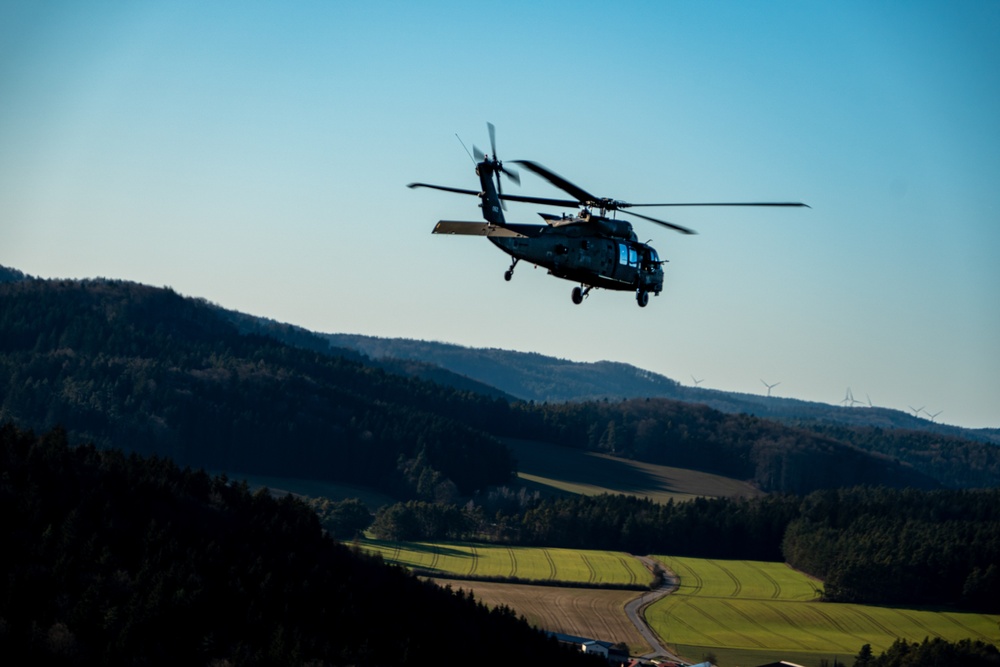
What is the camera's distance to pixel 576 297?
54844 millimetres

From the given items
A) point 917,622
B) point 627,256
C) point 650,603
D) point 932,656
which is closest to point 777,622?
point 650,603

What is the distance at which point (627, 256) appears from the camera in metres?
55.8

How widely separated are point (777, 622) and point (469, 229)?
271 ft

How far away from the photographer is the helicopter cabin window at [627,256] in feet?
181

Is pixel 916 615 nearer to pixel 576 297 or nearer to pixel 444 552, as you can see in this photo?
pixel 444 552

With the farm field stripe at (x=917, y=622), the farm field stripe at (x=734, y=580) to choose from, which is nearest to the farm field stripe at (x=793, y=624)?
the farm field stripe at (x=734, y=580)

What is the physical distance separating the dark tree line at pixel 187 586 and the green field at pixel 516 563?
34529 millimetres

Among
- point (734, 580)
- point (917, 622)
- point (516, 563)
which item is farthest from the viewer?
point (734, 580)

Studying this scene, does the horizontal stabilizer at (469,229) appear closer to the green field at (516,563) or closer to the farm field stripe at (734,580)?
the green field at (516,563)

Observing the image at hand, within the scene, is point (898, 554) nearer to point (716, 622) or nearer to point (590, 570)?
point (590, 570)

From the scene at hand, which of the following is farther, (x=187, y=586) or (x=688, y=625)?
(x=688, y=625)

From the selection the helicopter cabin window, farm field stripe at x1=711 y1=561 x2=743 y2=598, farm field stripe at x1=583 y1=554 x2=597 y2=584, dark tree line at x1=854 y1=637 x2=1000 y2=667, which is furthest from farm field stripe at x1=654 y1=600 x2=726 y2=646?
the helicopter cabin window

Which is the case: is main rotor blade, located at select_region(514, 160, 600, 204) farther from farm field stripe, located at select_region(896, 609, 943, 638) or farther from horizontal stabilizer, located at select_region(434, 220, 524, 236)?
farm field stripe, located at select_region(896, 609, 943, 638)

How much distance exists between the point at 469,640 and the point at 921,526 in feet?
341
